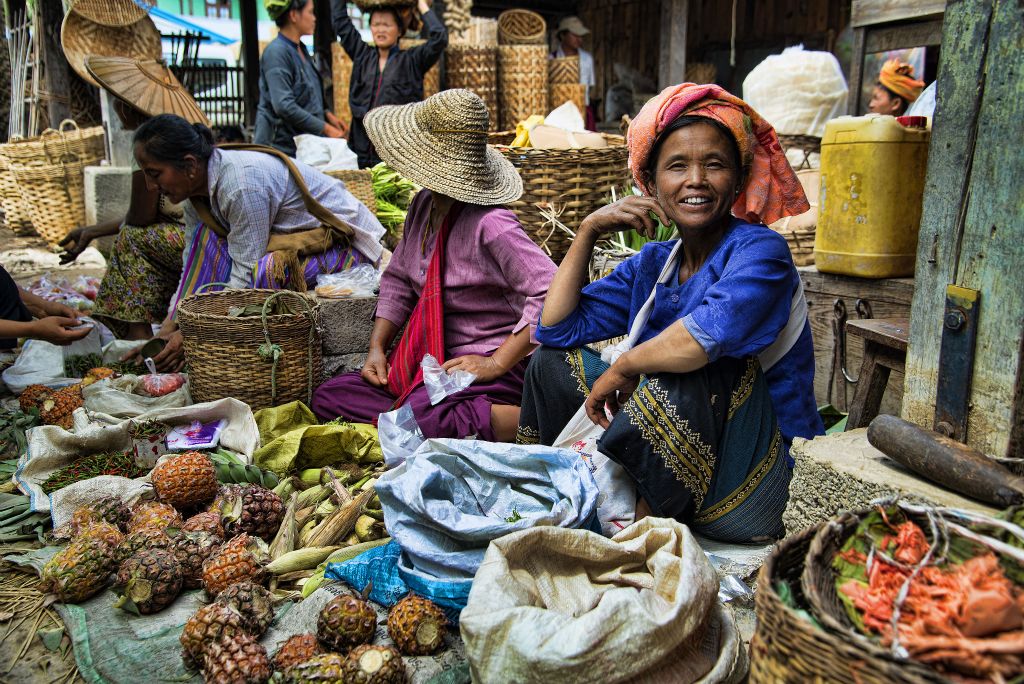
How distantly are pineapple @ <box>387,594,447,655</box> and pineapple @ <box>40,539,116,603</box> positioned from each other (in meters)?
0.88

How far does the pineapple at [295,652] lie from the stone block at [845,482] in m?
1.27

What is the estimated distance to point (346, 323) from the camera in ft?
12.8

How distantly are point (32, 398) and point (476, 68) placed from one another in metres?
5.87

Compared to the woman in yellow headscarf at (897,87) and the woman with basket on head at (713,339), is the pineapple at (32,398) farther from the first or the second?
the woman in yellow headscarf at (897,87)

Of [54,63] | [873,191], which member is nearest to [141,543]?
[873,191]

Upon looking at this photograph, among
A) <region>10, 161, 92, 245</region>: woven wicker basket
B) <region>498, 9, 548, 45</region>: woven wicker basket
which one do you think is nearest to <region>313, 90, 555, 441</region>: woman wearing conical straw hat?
<region>10, 161, 92, 245</region>: woven wicker basket

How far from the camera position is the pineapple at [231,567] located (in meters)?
2.26

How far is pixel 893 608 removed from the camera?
4.28 feet

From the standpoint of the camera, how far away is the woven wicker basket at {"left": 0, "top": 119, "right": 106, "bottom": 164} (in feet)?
24.4

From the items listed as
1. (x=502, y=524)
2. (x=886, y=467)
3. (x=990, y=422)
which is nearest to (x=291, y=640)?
(x=502, y=524)

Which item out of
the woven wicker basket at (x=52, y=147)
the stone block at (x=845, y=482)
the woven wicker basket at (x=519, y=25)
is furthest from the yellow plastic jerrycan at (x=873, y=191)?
the woven wicker basket at (x=52, y=147)

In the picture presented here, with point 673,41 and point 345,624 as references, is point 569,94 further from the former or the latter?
point 345,624

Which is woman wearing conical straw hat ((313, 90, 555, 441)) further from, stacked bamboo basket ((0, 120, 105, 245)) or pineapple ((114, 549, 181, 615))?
stacked bamboo basket ((0, 120, 105, 245))

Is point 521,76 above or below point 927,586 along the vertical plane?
above
